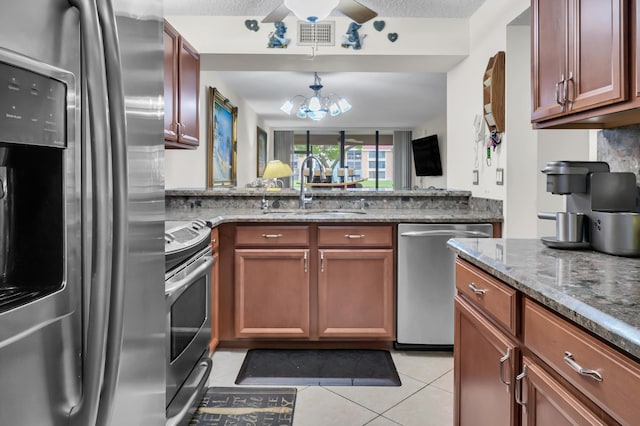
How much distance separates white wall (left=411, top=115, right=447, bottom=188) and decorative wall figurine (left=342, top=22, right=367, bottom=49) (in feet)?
19.2

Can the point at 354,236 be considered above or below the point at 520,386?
above

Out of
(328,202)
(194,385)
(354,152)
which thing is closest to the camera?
(194,385)

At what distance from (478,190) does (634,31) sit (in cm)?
203

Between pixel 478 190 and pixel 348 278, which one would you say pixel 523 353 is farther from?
pixel 478 190

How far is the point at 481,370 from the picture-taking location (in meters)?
1.47

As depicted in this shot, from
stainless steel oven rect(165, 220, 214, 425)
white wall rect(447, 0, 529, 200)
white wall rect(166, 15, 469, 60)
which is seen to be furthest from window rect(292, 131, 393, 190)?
stainless steel oven rect(165, 220, 214, 425)

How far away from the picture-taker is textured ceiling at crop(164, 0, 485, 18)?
3037 millimetres

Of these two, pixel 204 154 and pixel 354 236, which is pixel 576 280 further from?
pixel 204 154

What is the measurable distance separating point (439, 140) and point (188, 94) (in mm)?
6887

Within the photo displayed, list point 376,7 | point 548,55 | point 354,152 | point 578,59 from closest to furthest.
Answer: point 578,59 → point 548,55 → point 376,7 → point 354,152

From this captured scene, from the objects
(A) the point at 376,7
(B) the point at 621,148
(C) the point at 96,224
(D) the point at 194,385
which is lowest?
(D) the point at 194,385

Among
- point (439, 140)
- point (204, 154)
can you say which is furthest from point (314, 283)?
point (439, 140)

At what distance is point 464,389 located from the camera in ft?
5.39

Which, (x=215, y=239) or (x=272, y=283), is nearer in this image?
(x=215, y=239)
